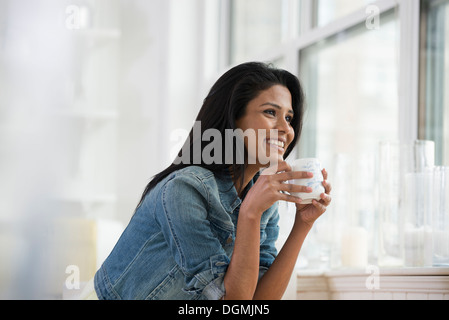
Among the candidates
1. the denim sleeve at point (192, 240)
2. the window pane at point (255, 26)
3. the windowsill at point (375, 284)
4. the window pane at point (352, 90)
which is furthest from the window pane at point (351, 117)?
the denim sleeve at point (192, 240)

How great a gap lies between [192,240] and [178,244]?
3 cm

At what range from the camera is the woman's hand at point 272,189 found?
876 mm

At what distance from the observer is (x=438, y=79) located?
165 cm

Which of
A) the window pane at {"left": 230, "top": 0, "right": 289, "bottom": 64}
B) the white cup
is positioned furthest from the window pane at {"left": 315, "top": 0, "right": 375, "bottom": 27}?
the white cup

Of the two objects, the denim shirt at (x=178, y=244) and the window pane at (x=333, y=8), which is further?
the window pane at (x=333, y=8)

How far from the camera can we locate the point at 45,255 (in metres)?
3.07

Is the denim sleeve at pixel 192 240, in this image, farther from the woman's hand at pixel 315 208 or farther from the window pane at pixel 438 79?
the window pane at pixel 438 79

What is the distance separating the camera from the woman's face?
0.99m

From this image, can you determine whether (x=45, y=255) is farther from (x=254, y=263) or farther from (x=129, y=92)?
(x=254, y=263)

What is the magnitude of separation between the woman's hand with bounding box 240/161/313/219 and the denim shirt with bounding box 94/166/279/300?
0.24ft

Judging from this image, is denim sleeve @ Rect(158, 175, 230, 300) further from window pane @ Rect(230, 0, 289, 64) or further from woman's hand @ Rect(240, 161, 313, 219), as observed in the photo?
window pane @ Rect(230, 0, 289, 64)

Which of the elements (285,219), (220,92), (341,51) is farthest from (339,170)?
(220,92)

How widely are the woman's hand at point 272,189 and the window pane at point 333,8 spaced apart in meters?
1.27

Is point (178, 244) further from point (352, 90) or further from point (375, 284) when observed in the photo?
point (352, 90)
